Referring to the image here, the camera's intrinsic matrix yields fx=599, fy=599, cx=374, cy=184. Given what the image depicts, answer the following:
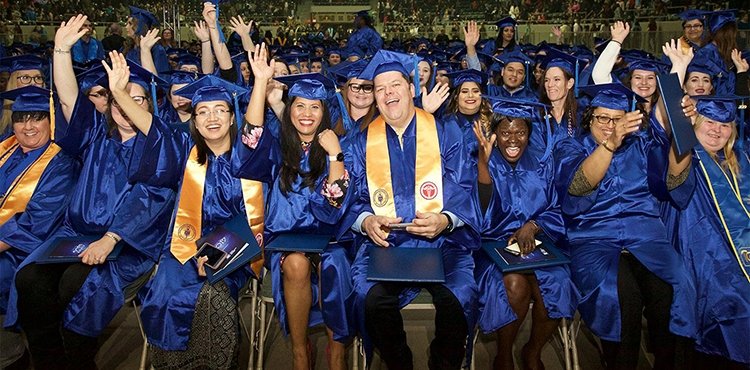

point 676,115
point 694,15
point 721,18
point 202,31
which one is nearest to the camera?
point 676,115

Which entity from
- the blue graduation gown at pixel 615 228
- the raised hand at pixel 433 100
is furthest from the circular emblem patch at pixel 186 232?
the blue graduation gown at pixel 615 228

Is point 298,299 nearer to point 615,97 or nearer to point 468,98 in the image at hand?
point 615,97

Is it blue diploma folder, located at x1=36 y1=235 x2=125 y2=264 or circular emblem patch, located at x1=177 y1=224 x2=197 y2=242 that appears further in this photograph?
circular emblem patch, located at x1=177 y1=224 x2=197 y2=242

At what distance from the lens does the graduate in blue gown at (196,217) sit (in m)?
2.92

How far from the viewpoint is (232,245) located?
2965 millimetres

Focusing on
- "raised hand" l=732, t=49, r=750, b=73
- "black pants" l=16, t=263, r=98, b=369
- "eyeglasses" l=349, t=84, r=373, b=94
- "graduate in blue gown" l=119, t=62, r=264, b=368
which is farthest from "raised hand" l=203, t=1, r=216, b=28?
"raised hand" l=732, t=49, r=750, b=73

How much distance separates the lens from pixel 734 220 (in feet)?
10.2

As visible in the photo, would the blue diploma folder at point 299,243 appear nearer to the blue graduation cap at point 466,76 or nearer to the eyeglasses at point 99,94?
the eyeglasses at point 99,94

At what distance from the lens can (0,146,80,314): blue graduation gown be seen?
3316 millimetres

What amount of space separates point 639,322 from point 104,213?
2.85 meters

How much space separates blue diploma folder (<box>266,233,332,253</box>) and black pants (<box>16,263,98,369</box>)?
3.19 ft

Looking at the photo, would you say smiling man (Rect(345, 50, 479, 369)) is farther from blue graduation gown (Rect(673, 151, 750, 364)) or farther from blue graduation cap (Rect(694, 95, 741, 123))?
blue graduation cap (Rect(694, 95, 741, 123))

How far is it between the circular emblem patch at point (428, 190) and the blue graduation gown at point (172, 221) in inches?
38.7

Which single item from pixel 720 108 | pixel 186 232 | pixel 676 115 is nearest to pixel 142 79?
pixel 186 232
